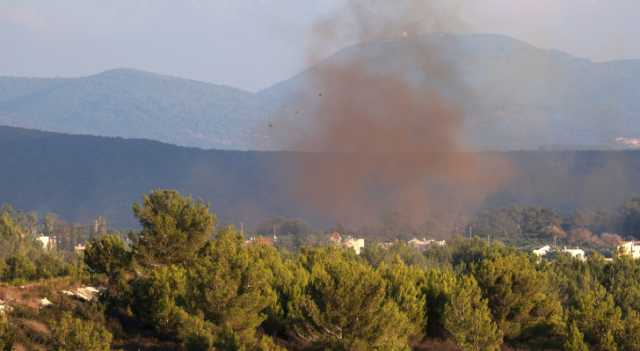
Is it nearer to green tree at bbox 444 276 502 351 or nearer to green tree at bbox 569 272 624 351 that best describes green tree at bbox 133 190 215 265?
green tree at bbox 444 276 502 351

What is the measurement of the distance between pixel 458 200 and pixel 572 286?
73056 millimetres

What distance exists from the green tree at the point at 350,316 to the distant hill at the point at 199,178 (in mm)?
74019

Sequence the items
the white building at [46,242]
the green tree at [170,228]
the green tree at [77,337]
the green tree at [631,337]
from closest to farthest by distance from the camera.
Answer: the green tree at [77,337]
the green tree at [631,337]
the green tree at [170,228]
the white building at [46,242]

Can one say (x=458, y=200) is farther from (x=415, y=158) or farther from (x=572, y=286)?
(x=572, y=286)

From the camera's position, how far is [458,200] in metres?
106

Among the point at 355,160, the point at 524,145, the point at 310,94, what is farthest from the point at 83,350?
the point at 524,145

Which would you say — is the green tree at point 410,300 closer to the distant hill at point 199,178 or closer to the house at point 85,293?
the house at point 85,293

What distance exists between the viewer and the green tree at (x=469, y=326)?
21.2 meters

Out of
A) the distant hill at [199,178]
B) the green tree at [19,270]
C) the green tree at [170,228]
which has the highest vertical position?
the distant hill at [199,178]

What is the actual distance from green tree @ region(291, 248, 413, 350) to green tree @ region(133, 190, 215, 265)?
680 centimetres

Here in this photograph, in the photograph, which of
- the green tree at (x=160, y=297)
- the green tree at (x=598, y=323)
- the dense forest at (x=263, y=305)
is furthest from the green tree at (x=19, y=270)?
the green tree at (x=598, y=323)

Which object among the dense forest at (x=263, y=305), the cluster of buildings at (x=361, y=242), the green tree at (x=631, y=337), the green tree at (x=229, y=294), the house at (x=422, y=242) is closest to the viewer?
the dense forest at (x=263, y=305)

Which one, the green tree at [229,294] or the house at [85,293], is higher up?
the green tree at [229,294]

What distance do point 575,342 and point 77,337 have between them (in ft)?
34.4
